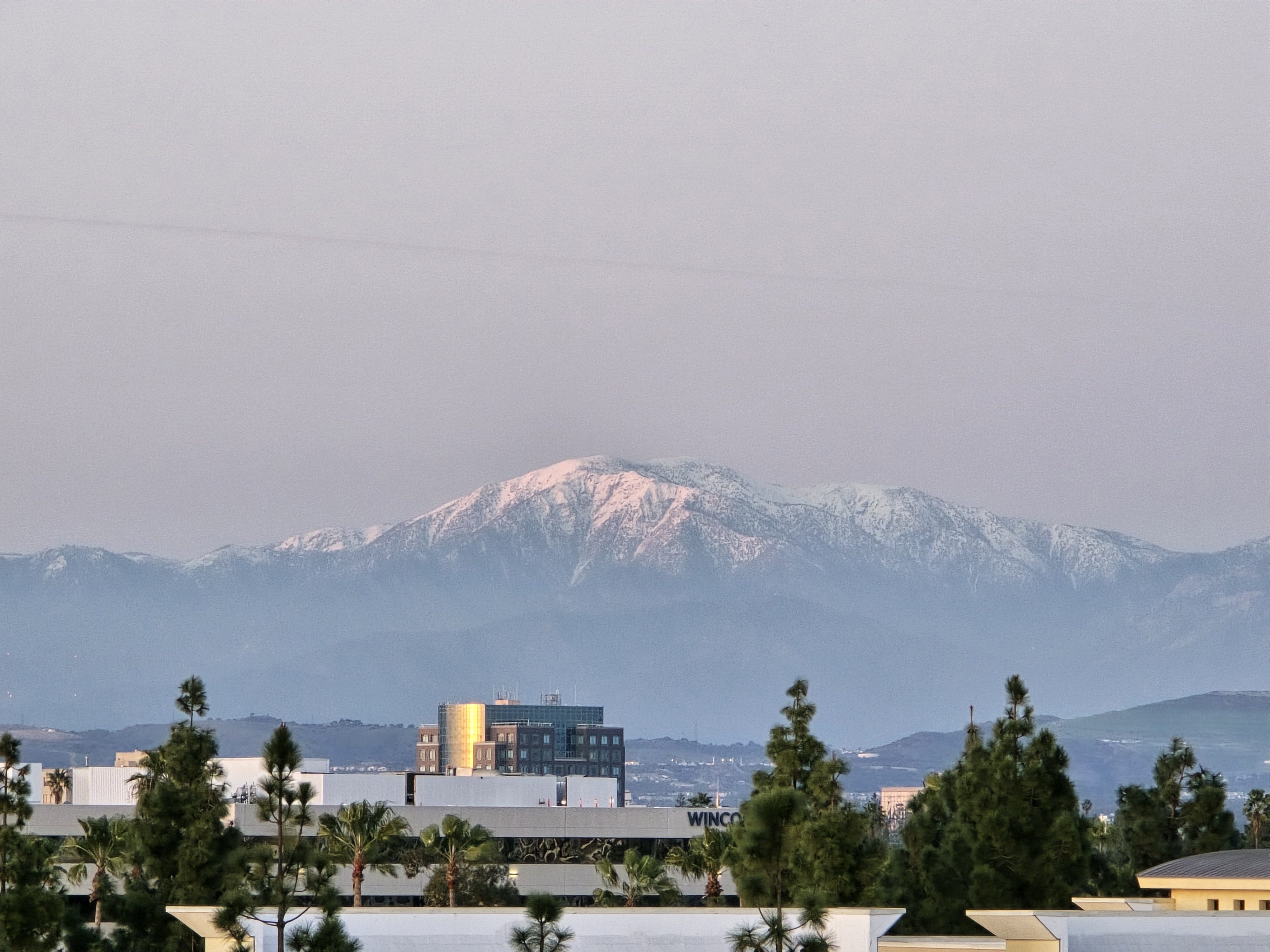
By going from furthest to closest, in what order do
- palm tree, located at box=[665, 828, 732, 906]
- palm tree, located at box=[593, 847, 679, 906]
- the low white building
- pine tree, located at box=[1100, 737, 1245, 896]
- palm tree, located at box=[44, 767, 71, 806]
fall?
palm tree, located at box=[44, 767, 71, 806], the low white building, palm tree, located at box=[593, 847, 679, 906], palm tree, located at box=[665, 828, 732, 906], pine tree, located at box=[1100, 737, 1245, 896]

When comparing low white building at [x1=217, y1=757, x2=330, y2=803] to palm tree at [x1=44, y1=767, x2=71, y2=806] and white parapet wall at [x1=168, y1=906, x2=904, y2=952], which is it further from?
white parapet wall at [x1=168, y1=906, x2=904, y2=952]

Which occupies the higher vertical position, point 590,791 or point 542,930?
point 590,791

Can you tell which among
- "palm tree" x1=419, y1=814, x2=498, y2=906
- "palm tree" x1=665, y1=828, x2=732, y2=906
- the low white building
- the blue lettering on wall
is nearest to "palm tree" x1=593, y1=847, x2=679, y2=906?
"palm tree" x1=665, y1=828, x2=732, y2=906

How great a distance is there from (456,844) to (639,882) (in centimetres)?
1268

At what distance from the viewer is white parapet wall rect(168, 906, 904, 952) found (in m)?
46.7

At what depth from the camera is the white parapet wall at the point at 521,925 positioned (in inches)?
1837

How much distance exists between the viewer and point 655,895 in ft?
378

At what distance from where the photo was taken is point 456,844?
97.5 m

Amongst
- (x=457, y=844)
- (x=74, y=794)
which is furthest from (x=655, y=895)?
(x=74, y=794)

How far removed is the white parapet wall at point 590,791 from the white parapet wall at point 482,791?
176 inches

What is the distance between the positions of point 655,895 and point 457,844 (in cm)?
2064

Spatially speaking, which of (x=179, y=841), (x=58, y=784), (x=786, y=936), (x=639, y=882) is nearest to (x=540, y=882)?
(x=639, y=882)

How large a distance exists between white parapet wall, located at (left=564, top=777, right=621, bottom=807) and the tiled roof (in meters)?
104

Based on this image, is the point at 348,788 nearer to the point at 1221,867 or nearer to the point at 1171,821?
the point at 1171,821
